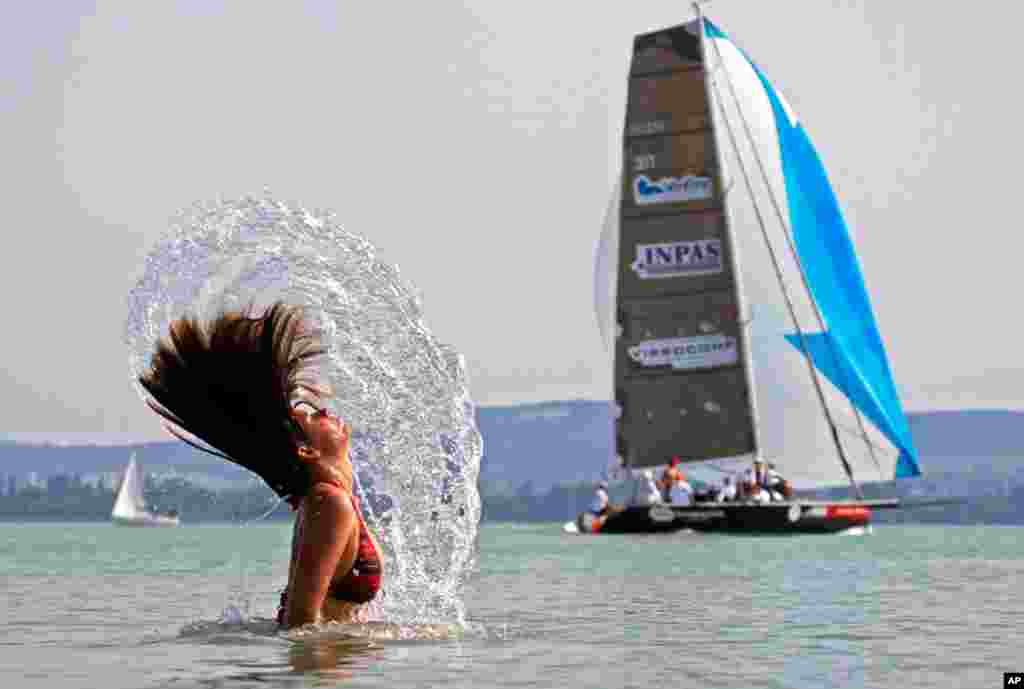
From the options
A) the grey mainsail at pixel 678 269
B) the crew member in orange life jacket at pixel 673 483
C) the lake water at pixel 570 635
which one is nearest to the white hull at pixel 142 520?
the crew member in orange life jacket at pixel 673 483

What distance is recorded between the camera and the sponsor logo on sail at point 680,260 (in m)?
64.1

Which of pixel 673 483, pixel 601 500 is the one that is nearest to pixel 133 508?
pixel 601 500

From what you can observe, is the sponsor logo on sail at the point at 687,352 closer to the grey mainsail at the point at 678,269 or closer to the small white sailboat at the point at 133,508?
the grey mainsail at the point at 678,269

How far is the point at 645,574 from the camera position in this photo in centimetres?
3375

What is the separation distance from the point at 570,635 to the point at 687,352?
47.4m

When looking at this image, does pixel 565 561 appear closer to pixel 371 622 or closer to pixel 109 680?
pixel 371 622

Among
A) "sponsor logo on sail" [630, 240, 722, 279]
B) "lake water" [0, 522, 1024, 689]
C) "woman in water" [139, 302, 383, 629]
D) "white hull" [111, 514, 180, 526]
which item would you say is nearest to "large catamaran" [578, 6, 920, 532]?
"sponsor logo on sail" [630, 240, 722, 279]

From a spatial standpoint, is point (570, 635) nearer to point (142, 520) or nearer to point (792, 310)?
point (792, 310)

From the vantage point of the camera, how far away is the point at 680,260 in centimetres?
6425

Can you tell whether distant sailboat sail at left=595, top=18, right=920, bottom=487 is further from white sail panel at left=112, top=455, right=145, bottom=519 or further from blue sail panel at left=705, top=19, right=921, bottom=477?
white sail panel at left=112, top=455, right=145, bottom=519

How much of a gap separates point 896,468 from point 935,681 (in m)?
53.5

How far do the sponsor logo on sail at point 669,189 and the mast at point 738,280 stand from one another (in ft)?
2.03

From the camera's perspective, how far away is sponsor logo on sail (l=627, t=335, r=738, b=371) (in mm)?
64562

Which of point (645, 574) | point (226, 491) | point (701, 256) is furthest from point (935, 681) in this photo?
point (701, 256)
